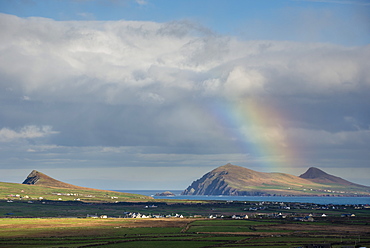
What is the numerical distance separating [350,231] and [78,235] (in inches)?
3852

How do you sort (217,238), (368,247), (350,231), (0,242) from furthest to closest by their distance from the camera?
(350,231), (217,238), (0,242), (368,247)

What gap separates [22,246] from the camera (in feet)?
447

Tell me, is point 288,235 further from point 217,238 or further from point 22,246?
point 22,246

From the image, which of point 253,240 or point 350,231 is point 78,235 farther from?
point 350,231

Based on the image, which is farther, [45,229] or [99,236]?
[45,229]

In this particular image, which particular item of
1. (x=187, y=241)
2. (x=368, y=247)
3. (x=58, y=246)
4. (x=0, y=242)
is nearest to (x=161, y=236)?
(x=187, y=241)

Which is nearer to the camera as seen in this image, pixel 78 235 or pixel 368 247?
pixel 368 247

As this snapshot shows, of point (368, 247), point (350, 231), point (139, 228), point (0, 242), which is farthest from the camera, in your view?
point (139, 228)

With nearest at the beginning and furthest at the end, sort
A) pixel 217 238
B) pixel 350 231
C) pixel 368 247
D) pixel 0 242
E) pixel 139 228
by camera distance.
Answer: pixel 368 247, pixel 0 242, pixel 217 238, pixel 350 231, pixel 139 228

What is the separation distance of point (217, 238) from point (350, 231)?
54.2 m

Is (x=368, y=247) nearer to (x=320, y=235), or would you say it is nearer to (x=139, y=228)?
(x=320, y=235)

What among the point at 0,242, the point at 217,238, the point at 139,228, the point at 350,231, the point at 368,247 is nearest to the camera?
the point at 368,247

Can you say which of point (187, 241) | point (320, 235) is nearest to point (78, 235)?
point (187, 241)

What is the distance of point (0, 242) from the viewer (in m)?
145
